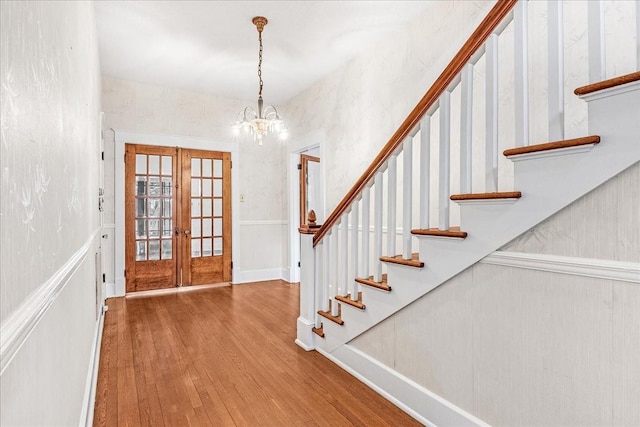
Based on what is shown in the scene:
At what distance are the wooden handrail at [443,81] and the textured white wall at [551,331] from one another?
0.82 meters

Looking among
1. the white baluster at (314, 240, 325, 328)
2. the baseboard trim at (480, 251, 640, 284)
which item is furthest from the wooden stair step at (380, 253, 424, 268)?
the white baluster at (314, 240, 325, 328)

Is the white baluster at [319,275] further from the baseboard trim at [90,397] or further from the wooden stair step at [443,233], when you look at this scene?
the baseboard trim at [90,397]

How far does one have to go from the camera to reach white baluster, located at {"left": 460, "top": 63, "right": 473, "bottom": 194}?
5.56ft

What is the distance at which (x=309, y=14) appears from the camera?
3.16 m

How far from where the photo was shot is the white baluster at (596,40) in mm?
1254

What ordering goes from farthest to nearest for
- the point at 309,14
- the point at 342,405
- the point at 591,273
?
the point at 309,14
the point at 342,405
the point at 591,273

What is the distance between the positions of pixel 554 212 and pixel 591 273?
251 mm

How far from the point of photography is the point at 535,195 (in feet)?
4.61

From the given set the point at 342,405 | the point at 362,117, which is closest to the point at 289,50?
the point at 362,117

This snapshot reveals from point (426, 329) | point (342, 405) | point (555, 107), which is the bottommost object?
point (342, 405)

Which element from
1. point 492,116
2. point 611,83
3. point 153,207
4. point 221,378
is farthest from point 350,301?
point 153,207

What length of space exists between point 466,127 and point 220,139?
431 centimetres

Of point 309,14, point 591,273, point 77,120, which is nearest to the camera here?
point 591,273

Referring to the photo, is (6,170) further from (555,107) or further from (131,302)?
(131,302)
